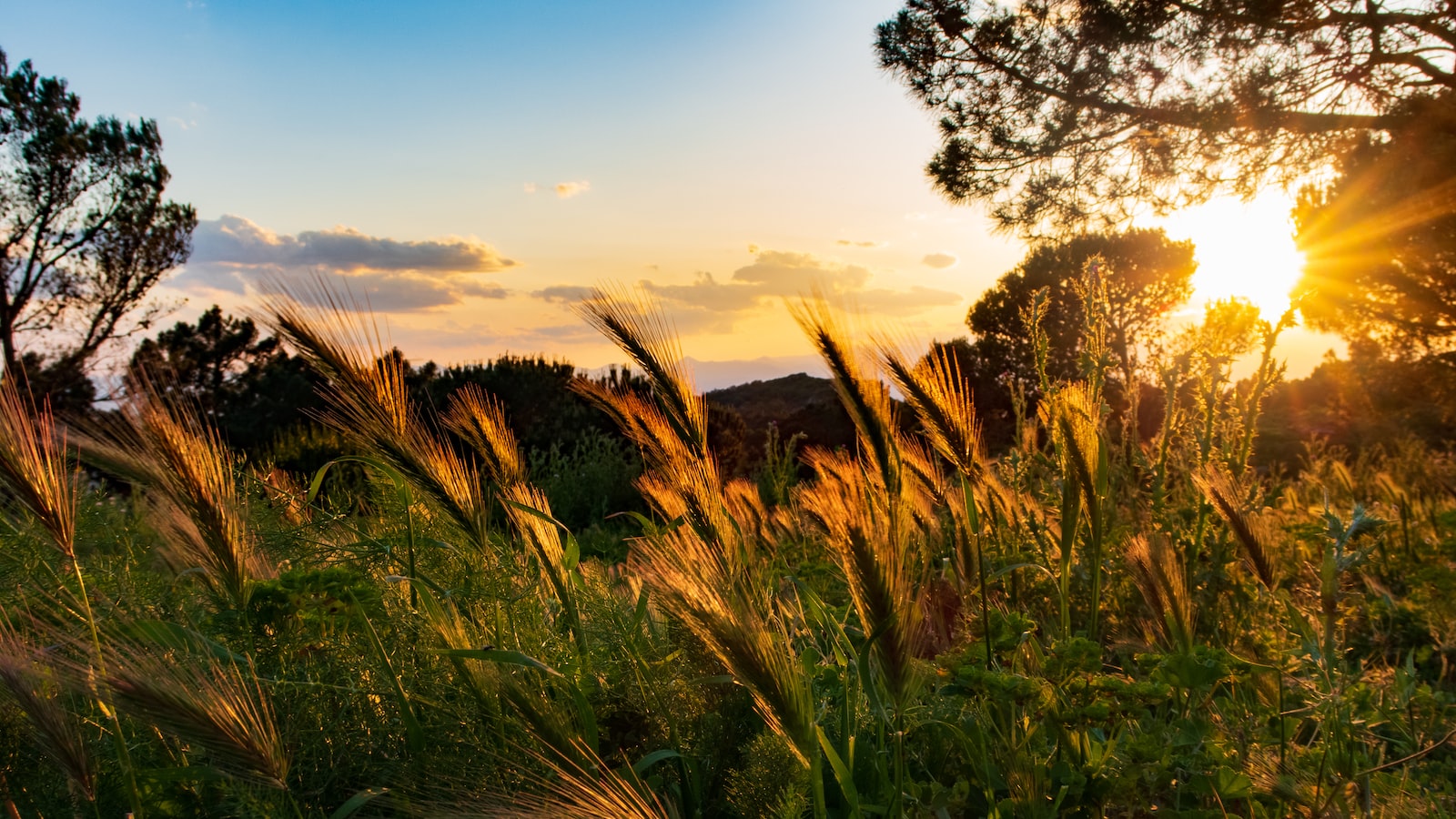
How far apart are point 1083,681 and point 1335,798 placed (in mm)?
449

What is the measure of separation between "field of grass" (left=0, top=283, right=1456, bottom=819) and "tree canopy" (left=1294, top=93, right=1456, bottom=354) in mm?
6071

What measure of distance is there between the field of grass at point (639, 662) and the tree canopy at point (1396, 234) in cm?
607

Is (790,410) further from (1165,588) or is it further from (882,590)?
(882,590)

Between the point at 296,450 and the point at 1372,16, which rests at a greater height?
the point at 1372,16

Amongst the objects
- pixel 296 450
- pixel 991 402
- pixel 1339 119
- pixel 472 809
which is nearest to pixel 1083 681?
pixel 472 809

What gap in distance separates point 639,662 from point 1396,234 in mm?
10036

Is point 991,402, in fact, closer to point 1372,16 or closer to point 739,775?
point 1372,16

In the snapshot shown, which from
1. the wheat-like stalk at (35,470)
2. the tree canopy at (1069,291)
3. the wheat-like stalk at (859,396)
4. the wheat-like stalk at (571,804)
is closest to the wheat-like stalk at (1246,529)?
the wheat-like stalk at (859,396)

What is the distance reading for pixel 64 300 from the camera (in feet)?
68.8

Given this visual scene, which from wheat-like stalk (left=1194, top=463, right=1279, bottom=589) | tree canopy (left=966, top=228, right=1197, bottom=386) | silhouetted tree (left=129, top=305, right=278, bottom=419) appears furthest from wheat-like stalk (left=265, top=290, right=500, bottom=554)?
silhouetted tree (left=129, top=305, right=278, bottom=419)

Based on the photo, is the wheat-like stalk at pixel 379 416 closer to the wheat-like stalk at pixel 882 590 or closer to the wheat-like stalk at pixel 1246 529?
the wheat-like stalk at pixel 882 590

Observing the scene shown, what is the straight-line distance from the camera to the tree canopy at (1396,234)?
7652mm

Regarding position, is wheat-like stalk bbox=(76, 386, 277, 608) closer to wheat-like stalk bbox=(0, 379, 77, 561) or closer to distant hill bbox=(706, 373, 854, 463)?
wheat-like stalk bbox=(0, 379, 77, 561)

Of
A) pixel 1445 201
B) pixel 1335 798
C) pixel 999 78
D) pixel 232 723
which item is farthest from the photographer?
pixel 999 78
